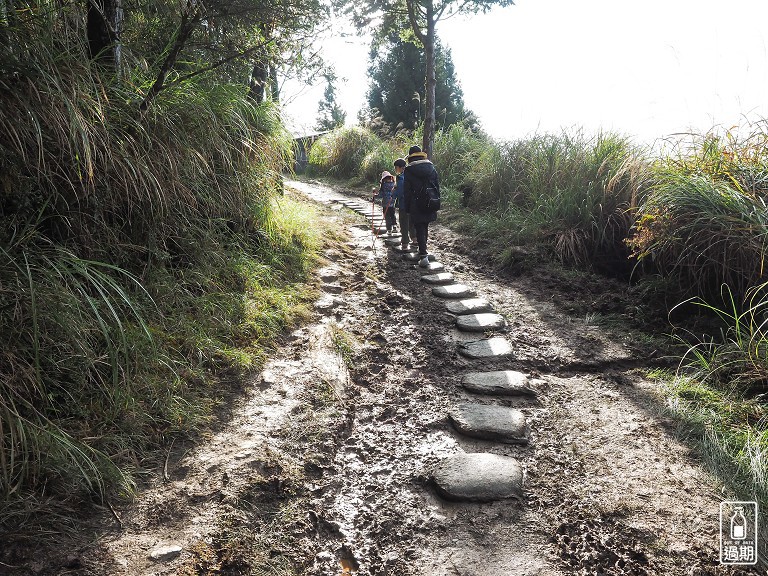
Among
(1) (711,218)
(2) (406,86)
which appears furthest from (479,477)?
(2) (406,86)

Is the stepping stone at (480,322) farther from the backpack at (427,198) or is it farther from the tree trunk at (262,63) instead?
the tree trunk at (262,63)

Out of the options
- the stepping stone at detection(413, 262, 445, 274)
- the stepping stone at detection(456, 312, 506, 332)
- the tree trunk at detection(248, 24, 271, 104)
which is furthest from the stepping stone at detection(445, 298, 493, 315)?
the tree trunk at detection(248, 24, 271, 104)

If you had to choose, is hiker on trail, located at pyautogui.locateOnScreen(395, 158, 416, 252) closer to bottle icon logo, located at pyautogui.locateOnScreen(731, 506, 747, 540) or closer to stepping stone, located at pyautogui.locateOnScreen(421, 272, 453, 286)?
stepping stone, located at pyautogui.locateOnScreen(421, 272, 453, 286)

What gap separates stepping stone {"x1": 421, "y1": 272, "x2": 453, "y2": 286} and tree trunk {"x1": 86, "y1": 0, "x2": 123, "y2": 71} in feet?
11.1

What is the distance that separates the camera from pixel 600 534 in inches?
74.4

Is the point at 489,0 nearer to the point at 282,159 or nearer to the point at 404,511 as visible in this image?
the point at 282,159

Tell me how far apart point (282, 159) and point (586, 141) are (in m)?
4.02

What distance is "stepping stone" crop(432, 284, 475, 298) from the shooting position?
15.4ft

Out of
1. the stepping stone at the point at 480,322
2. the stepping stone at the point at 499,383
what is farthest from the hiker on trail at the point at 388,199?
the stepping stone at the point at 499,383

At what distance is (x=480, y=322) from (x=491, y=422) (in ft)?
4.81

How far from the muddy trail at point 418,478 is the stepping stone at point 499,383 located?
23mm

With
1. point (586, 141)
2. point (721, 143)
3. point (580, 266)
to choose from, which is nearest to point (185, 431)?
point (580, 266)

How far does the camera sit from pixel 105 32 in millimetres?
3047

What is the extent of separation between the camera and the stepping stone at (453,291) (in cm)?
470
